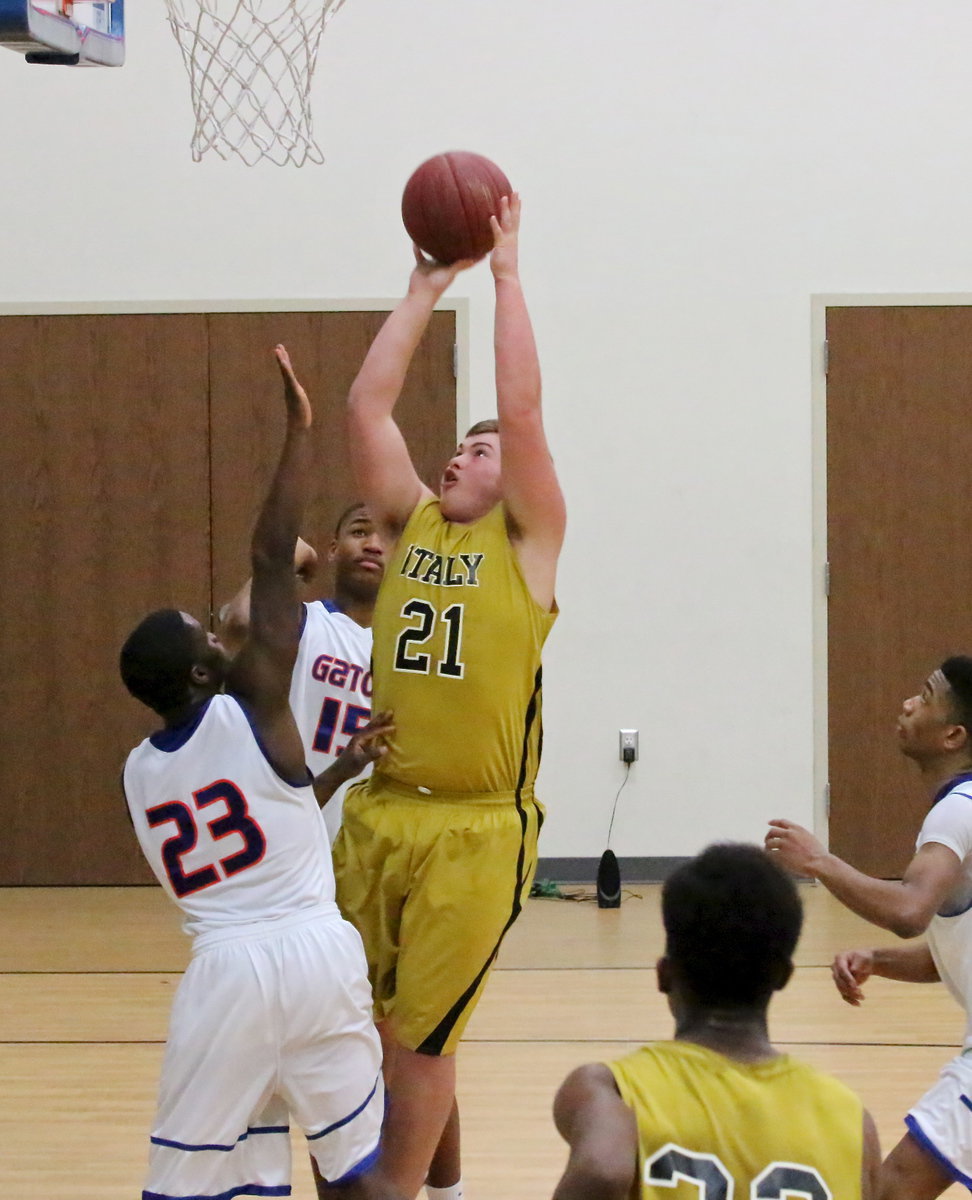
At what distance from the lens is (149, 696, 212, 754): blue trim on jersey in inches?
116

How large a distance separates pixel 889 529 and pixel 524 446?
5.17m

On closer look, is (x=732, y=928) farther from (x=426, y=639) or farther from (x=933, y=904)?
(x=426, y=639)

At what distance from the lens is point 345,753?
3318mm

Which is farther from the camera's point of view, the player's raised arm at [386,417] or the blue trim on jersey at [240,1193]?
the player's raised arm at [386,417]

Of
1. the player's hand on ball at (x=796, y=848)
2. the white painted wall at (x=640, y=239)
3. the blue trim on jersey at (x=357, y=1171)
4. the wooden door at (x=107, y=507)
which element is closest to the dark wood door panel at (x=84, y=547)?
the wooden door at (x=107, y=507)

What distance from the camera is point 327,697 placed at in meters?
4.04

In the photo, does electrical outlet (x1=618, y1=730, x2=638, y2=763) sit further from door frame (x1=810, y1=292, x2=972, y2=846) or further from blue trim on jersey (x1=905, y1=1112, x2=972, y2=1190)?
blue trim on jersey (x1=905, y1=1112, x2=972, y2=1190)

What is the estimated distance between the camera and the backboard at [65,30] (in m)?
3.88

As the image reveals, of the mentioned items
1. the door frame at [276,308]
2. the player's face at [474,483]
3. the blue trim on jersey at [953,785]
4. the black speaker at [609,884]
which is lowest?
the black speaker at [609,884]

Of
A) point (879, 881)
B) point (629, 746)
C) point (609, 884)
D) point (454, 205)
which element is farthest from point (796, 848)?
point (629, 746)

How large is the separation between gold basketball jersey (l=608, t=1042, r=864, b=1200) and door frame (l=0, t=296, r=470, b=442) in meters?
6.32

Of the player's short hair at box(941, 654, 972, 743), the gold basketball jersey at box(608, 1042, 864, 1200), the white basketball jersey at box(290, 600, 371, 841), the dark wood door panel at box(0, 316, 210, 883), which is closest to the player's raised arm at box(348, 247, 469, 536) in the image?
the white basketball jersey at box(290, 600, 371, 841)

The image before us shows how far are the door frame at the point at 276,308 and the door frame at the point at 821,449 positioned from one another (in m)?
1.69

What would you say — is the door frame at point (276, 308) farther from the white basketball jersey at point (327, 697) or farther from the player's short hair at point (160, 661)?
the player's short hair at point (160, 661)
